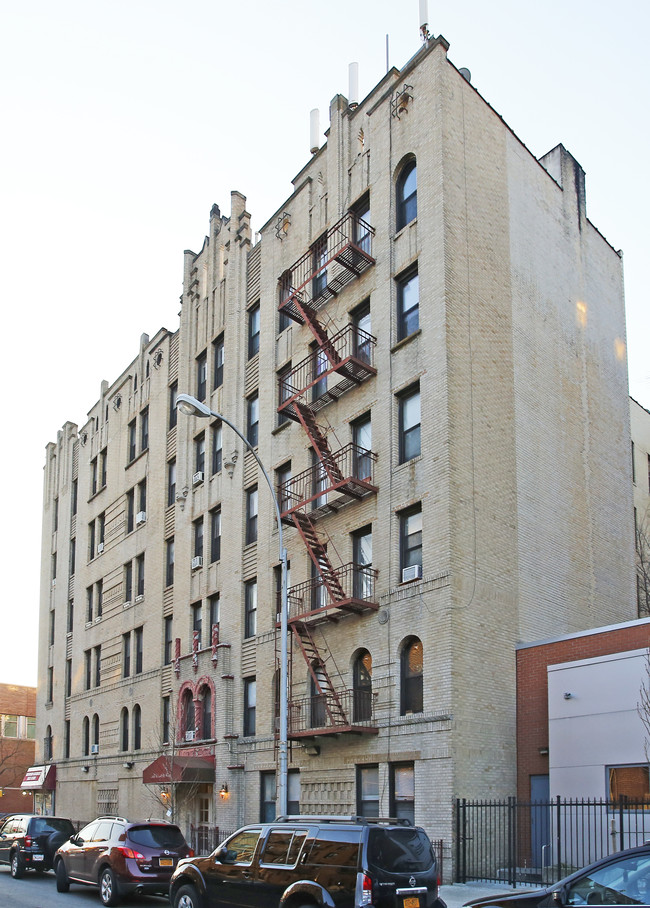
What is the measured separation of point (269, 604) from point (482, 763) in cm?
952

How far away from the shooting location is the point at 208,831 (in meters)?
30.9

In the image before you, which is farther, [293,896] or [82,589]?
[82,589]

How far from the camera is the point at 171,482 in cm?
3922

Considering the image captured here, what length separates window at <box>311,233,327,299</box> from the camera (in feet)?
97.5

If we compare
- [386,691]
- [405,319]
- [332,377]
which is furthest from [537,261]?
[386,691]

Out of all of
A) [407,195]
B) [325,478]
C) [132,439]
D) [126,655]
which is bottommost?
[126,655]

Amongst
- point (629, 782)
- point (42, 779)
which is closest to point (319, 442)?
point (629, 782)

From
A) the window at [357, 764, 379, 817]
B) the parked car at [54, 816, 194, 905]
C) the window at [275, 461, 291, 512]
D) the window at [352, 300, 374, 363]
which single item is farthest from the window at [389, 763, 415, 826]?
the window at [352, 300, 374, 363]

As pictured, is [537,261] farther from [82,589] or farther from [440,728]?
[82,589]

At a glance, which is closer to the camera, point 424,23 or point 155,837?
point 155,837

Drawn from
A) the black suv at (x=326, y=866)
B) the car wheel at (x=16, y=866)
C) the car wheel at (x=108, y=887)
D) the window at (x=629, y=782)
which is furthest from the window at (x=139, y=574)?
the black suv at (x=326, y=866)

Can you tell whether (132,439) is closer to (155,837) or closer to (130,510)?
(130,510)

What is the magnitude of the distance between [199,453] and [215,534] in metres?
3.98

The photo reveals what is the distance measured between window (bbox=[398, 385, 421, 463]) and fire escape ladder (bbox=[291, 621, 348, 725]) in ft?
18.4
